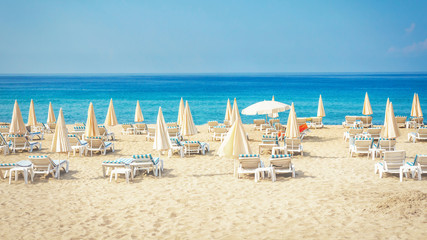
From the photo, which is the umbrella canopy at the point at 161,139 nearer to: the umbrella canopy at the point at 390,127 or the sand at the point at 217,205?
the sand at the point at 217,205

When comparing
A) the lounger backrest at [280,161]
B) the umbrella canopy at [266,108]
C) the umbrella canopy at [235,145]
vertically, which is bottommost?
the lounger backrest at [280,161]

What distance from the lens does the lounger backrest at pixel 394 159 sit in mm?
9836

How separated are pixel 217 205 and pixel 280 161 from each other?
290 centimetres

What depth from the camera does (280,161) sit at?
10.1 m

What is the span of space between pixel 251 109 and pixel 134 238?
32.8 ft

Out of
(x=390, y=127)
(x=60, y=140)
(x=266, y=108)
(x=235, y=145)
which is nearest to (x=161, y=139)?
(x=235, y=145)

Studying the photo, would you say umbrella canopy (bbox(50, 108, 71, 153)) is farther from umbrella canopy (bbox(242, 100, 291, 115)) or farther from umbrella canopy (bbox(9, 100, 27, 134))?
umbrella canopy (bbox(242, 100, 291, 115))

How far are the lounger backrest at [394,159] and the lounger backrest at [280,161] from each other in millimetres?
2615

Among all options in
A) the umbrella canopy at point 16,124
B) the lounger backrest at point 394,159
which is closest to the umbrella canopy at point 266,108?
the lounger backrest at point 394,159

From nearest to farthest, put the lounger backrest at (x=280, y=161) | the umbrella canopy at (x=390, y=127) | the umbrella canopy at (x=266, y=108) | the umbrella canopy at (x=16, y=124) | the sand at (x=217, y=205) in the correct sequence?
the sand at (x=217, y=205) < the lounger backrest at (x=280, y=161) < the umbrella canopy at (x=390, y=127) < the umbrella canopy at (x=16, y=124) < the umbrella canopy at (x=266, y=108)

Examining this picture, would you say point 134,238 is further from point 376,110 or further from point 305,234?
point 376,110

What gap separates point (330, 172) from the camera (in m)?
10.7

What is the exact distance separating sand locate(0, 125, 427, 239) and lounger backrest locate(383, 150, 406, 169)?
0.36m

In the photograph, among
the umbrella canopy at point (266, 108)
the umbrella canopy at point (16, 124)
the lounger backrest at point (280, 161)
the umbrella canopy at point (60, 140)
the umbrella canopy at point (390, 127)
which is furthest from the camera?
the umbrella canopy at point (266, 108)
